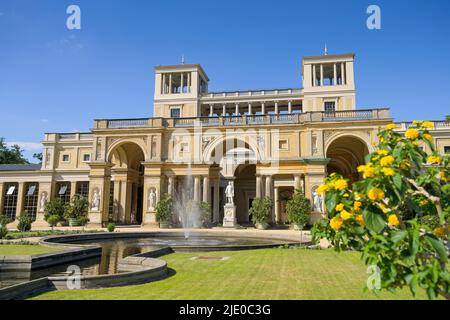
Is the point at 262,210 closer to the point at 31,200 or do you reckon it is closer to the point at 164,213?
the point at 164,213

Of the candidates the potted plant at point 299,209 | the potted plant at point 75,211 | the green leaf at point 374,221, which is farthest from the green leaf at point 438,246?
the potted plant at point 75,211

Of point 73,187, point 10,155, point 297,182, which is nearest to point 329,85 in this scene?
point 297,182

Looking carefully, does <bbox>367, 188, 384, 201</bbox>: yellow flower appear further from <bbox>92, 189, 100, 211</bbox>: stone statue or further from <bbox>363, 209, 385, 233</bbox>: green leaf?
<bbox>92, 189, 100, 211</bbox>: stone statue

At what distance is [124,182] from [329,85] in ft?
100

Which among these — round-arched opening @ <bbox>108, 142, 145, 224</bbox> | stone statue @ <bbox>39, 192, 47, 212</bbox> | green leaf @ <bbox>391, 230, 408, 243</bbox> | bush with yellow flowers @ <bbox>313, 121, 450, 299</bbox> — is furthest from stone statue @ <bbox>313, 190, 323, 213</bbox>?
stone statue @ <bbox>39, 192, 47, 212</bbox>

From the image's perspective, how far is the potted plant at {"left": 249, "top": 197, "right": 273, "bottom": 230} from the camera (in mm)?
31781

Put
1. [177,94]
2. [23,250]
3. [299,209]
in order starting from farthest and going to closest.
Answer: [177,94] < [299,209] < [23,250]

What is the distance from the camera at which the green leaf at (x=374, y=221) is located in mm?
3363

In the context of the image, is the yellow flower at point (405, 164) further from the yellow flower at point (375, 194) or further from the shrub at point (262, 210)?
the shrub at point (262, 210)

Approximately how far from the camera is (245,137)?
35.6 meters

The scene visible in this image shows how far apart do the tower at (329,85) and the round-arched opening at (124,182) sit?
24.2 m

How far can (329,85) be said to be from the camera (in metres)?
46.7

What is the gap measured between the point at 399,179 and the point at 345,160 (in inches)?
1621
